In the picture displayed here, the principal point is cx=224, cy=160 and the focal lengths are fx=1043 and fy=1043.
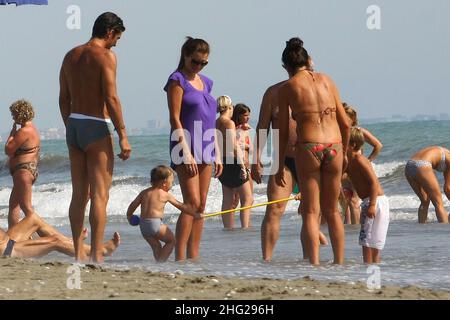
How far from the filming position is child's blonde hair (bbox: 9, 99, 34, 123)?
980 cm

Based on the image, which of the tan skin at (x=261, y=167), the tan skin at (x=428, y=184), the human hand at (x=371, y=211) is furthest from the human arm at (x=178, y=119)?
the tan skin at (x=428, y=184)

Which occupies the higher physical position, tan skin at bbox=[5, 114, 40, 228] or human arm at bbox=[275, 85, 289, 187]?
Answer: human arm at bbox=[275, 85, 289, 187]

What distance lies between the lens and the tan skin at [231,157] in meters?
10.8

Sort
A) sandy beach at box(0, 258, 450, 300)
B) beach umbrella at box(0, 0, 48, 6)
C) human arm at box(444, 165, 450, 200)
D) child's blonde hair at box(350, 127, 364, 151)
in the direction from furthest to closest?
human arm at box(444, 165, 450, 200)
beach umbrella at box(0, 0, 48, 6)
child's blonde hair at box(350, 127, 364, 151)
sandy beach at box(0, 258, 450, 300)

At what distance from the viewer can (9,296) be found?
565cm

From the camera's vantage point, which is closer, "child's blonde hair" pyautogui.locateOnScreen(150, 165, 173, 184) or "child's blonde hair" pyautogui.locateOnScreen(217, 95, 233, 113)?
"child's blonde hair" pyautogui.locateOnScreen(150, 165, 173, 184)

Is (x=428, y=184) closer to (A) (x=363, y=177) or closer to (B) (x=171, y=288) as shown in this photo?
(A) (x=363, y=177)

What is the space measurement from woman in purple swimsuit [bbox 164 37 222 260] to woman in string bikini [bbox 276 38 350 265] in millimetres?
646

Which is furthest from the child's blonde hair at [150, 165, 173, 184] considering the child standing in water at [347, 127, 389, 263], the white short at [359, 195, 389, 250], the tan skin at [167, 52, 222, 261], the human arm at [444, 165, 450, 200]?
the human arm at [444, 165, 450, 200]

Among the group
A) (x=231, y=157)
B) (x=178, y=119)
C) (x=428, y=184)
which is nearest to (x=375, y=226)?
(x=178, y=119)

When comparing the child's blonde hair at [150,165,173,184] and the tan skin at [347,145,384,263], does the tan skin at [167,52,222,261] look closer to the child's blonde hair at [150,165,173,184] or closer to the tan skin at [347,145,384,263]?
the child's blonde hair at [150,165,173,184]

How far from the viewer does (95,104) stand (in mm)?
7496
